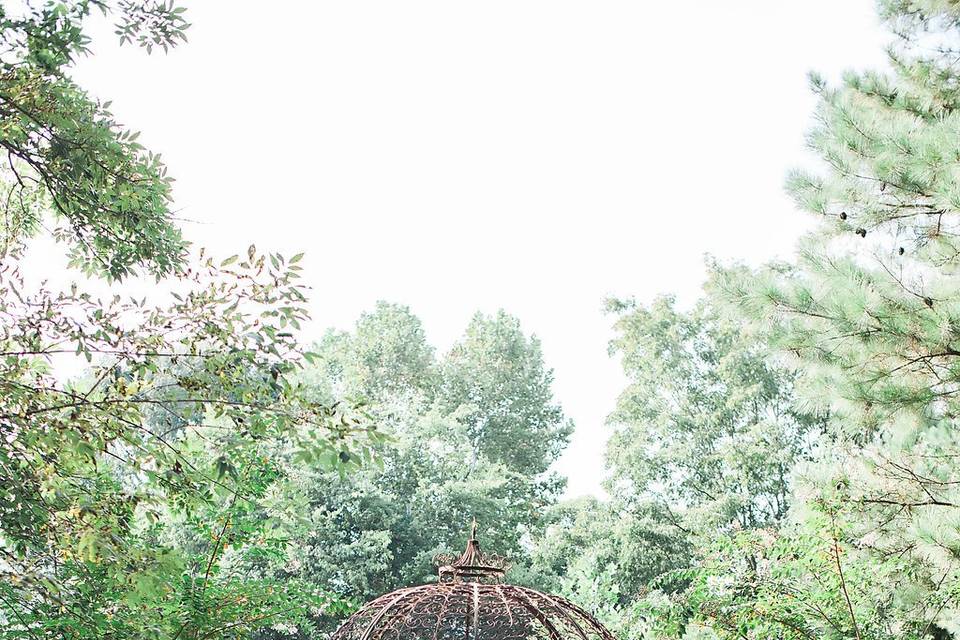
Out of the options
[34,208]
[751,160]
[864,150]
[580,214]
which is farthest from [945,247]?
[580,214]

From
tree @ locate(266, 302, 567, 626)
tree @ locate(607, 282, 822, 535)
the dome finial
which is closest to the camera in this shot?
the dome finial

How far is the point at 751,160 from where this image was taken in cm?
1061

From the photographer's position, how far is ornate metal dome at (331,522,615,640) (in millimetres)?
3189

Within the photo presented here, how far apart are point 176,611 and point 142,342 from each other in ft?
4.52

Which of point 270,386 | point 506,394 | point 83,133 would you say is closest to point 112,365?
point 270,386

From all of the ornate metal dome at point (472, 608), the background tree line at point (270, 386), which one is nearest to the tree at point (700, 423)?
the background tree line at point (270, 386)

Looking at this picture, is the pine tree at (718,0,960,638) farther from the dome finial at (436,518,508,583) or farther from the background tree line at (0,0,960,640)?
the dome finial at (436,518,508,583)

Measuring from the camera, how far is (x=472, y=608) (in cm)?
323

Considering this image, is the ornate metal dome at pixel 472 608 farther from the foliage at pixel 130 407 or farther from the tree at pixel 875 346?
the foliage at pixel 130 407

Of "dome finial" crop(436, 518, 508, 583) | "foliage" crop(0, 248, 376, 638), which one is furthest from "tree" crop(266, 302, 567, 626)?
"foliage" crop(0, 248, 376, 638)

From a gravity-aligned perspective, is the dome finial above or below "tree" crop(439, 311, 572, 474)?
below

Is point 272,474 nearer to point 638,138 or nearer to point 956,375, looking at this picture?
point 956,375

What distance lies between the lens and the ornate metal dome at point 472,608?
10.5ft

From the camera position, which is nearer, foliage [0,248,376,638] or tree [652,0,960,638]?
foliage [0,248,376,638]
